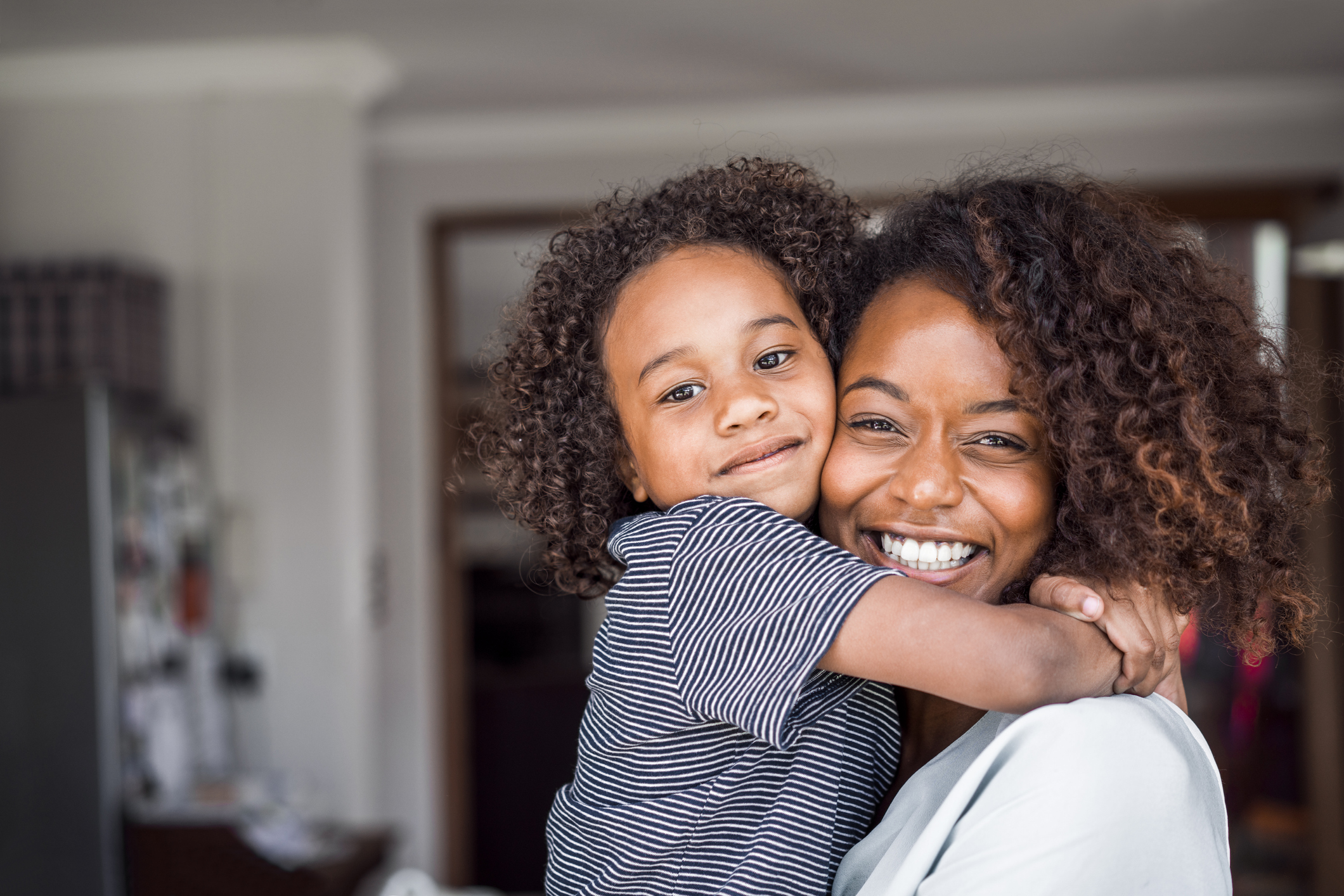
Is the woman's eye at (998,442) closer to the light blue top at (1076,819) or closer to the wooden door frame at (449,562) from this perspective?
the light blue top at (1076,819)

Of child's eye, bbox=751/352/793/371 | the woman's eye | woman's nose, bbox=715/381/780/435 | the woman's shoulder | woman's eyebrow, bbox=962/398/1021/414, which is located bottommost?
the woman's shoulder

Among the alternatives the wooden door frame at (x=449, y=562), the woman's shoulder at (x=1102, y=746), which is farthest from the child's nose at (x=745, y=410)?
the wooden door frame at (x=449, y=562)

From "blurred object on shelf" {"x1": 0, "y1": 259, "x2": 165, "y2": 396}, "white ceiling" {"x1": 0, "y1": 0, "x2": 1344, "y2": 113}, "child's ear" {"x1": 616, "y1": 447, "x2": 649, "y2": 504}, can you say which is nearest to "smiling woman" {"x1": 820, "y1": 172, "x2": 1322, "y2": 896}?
"child's ear" {"x1": 616, "y1": 447, "x2": 649, "y2": 504}

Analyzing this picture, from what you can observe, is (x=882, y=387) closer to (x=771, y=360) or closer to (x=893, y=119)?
(x=771, y=360)

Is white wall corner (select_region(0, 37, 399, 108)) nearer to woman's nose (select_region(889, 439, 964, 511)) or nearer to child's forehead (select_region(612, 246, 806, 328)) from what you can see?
child's forehead (select_region(612, 246, 806, 328))

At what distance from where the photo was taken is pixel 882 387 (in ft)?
3.04

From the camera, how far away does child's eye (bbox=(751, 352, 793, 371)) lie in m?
1.04

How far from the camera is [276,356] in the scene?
11.5ft

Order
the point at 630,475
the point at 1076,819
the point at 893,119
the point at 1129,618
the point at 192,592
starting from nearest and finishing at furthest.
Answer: the point at 1076,819
the point at 1129,618
the point at 630,475
the point at 192,592
the point at 893,119

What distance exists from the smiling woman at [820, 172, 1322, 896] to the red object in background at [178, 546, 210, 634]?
272 centimetres

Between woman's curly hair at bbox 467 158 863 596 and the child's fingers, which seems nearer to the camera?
the child's fingers

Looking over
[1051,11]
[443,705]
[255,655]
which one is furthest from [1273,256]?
[255,655]

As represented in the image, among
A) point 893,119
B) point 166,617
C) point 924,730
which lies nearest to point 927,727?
point 924,730

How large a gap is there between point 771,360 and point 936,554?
0.83 ft
